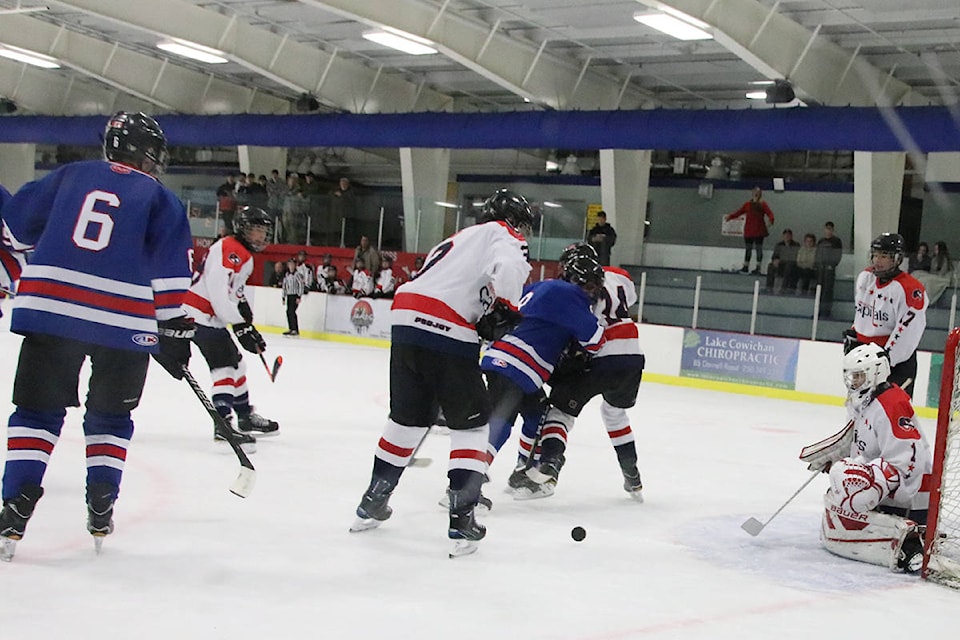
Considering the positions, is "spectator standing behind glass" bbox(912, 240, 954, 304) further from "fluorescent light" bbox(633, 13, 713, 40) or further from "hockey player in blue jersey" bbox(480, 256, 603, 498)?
"hockey player in blue jersey" bbox(480, 256, 603, 498)

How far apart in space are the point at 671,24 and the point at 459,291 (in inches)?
330

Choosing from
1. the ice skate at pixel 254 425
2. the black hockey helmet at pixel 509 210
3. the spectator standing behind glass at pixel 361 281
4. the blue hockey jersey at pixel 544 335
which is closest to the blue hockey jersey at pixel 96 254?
the black hockey helmet at pixel 509 210

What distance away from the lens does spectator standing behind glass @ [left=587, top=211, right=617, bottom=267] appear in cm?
1358

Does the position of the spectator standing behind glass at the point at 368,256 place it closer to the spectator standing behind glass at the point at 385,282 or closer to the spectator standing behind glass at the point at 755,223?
the spectator standing behind glass at the point at 385,282

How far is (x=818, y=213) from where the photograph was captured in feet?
55.4

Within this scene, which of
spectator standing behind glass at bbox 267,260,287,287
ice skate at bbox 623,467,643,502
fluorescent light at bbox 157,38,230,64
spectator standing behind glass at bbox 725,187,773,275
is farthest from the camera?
spectator standing behind glass at bbox 267,260,287,287

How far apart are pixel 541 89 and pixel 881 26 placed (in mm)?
4525

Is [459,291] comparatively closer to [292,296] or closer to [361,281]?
[361,281]

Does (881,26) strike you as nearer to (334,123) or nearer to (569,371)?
(334,123)

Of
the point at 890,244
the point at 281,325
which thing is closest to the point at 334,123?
the point at 281,325

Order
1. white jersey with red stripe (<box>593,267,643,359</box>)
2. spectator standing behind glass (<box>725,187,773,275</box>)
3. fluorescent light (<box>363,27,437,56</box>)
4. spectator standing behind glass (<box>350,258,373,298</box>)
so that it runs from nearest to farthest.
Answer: white jersey with red stripe (<box>593,267,643,359</box>), fluorescent light (<box>363,27,437,56</box>), spectator standing behind glass (<box>725,187,773,275</box>), spectator standing behind glass (<box>350,258,373,298</box>)

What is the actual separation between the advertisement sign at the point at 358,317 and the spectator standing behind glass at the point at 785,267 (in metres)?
4.76

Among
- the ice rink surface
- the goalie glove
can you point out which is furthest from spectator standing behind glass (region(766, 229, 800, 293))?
the goalie glove

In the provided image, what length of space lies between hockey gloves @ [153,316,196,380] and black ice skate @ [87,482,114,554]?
14.8 inches
